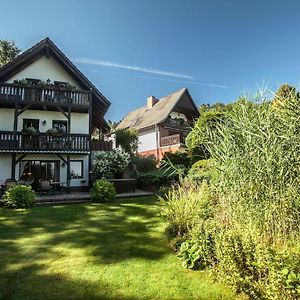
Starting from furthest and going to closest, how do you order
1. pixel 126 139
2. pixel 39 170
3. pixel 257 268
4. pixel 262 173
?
pixel 126 139
pixel 39 170
pixel 262 173
pixel 257 268

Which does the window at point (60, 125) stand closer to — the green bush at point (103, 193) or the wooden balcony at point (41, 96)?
the wooden balcony at point (41, 96)

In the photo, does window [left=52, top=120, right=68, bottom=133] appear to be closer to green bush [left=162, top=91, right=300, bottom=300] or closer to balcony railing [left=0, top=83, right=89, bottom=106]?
balcony railing [left=0, top=83, right=89, bottom=106]

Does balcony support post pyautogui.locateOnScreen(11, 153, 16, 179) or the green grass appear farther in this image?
balcony support post pyautogui.locateOnScreen(11, 153, 16, 179)

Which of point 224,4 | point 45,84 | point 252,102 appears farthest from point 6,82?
point 252,102

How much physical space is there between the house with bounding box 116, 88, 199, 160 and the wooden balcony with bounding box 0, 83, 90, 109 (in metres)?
9.99

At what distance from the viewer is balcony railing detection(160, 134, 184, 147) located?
24.5m

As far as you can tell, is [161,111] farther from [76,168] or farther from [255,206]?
[255,206]

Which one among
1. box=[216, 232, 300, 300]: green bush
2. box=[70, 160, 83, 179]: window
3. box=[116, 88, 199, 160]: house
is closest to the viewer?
box=[216, 232, 300, 300]: green bush

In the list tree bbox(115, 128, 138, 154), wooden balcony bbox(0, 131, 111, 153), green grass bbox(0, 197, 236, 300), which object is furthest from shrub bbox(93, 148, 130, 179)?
green grass bbox(0, 197, 236, 300)

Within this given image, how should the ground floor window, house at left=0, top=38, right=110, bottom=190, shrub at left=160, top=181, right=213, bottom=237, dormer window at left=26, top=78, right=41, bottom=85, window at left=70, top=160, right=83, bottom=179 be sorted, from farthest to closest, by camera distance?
window at left=70, top=160, right=83, bottom=179, dormer window at left=26, top=78, right=41, bottom=85, the ground floor window, house at left=0, top=38, right=110, bottom=190, shrub at left=160, top=181, right=213, bottom=237

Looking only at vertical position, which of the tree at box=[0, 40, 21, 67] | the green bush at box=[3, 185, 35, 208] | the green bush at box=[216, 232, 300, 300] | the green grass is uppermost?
the tree at box=[0, 40, 21, 67]

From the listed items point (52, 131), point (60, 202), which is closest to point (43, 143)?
point (52, 131)

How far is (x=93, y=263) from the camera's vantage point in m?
5.55

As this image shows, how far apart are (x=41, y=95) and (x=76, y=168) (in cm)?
466
